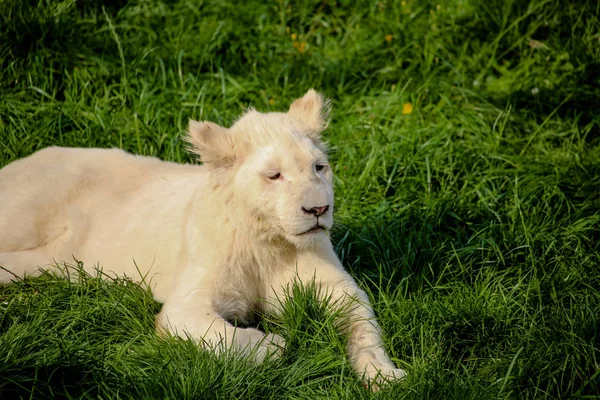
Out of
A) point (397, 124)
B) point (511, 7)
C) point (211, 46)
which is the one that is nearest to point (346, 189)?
point (397, 124)

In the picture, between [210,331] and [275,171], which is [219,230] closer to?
[275,171]

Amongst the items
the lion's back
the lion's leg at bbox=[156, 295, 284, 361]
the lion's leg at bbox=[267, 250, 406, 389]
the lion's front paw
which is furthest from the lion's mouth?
the lion's back

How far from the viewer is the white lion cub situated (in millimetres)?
4199

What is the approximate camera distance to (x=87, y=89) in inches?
279

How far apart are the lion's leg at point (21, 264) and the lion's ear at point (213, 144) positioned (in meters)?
1.45

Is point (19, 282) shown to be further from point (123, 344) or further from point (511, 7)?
point (511, 7)

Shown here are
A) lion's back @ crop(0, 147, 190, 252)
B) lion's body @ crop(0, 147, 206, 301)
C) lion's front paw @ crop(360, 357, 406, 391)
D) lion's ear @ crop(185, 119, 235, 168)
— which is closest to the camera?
lion's front paw @ crop(360, 357, 406, 391)

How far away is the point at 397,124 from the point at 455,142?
1.74 feet

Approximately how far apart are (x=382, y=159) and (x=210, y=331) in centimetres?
271

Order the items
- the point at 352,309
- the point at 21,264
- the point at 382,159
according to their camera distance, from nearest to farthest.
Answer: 1. the point at 352,309
2. the point at 21,264
3. the point at 382,159

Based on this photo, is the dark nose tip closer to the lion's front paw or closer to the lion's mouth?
the lion's mouth

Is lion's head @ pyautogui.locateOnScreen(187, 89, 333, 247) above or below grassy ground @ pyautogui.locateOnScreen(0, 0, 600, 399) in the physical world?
above

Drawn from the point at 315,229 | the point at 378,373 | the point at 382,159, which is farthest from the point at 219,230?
the point at 382,159

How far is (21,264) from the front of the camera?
5.10 meters
